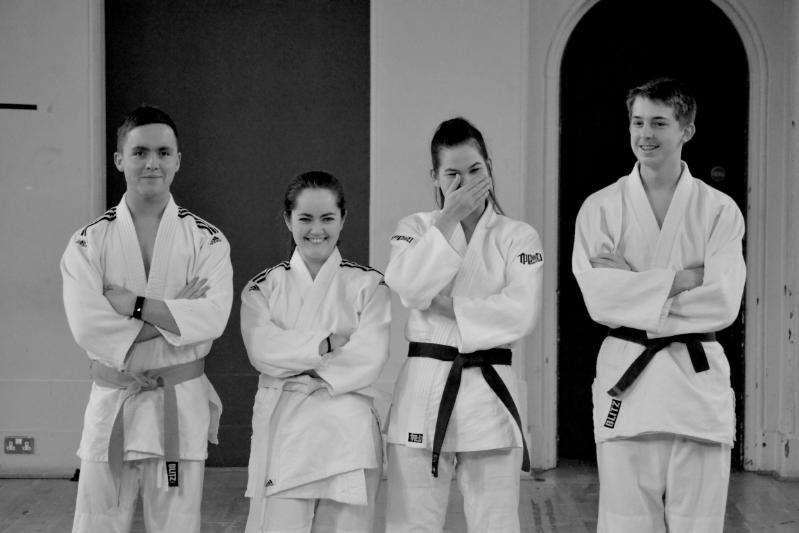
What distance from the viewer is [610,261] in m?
2.85

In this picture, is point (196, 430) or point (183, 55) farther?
point (183, 55)

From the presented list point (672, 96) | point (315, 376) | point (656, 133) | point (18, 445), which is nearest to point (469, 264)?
point (315, 376)

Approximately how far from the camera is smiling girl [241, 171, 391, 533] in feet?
9.32

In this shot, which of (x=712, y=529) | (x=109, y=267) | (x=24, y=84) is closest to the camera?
(x=712, y=529)

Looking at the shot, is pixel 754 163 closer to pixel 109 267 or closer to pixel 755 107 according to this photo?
pixel 755 107

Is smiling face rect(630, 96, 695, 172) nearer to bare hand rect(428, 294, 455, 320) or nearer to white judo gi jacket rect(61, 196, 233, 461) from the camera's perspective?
bare hand rect(428, 294, 455, 320)

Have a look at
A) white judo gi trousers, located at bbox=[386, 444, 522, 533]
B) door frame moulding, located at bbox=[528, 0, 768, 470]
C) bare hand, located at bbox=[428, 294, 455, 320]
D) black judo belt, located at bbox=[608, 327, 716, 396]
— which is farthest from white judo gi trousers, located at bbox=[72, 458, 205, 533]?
door frame moulding, located at bbox=[528, 0, 768, 470]

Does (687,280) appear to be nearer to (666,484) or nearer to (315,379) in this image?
(666,484)

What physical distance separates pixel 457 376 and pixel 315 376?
0.44 meters

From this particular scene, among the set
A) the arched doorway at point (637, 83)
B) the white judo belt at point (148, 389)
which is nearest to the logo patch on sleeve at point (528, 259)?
the white judo belt at point (148, 389)

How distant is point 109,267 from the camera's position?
2.91 metres

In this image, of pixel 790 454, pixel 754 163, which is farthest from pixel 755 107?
pixel 790 454

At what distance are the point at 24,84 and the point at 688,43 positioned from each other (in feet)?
10.8

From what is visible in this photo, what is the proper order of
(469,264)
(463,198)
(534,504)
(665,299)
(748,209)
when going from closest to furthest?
(665,299) → (463,198) → (469,264) → (534,504) → (748,209)
